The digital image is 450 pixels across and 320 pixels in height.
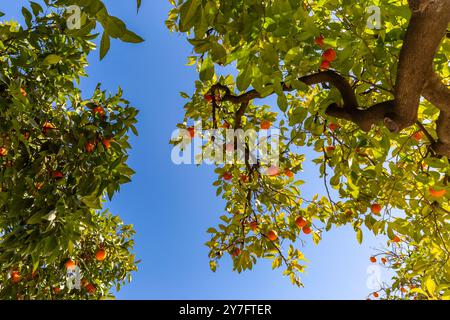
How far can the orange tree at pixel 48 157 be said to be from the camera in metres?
2.12

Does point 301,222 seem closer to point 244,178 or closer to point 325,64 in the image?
point 244,178

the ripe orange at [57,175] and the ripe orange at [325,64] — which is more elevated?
the ripe orange at [325,64]

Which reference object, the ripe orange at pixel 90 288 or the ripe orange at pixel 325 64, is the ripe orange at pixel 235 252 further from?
the ripe orange at pixel 325 64

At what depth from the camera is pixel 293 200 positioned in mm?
3664

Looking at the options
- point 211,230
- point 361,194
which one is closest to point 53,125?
point 211,230

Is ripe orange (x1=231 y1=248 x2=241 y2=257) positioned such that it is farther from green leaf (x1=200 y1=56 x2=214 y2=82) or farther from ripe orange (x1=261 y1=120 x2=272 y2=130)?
green leaf (x1=200 y1=56 x2=214 y2=82)

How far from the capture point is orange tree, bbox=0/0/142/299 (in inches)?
83.5

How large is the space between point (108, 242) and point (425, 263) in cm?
347

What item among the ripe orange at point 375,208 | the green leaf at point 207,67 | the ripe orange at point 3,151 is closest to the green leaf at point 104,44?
the green leaf at point 207,67

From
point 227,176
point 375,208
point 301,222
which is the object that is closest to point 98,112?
point 227,176

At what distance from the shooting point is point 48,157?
2.60m

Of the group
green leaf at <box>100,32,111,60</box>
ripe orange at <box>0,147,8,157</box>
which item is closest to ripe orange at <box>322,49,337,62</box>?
green leaf at <box>100,32,111,60</box>

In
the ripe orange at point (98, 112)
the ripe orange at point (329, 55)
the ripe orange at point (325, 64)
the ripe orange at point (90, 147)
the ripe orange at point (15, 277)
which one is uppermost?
the ripe orange at point (98, 112)

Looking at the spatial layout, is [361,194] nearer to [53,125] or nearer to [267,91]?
[267,91]
